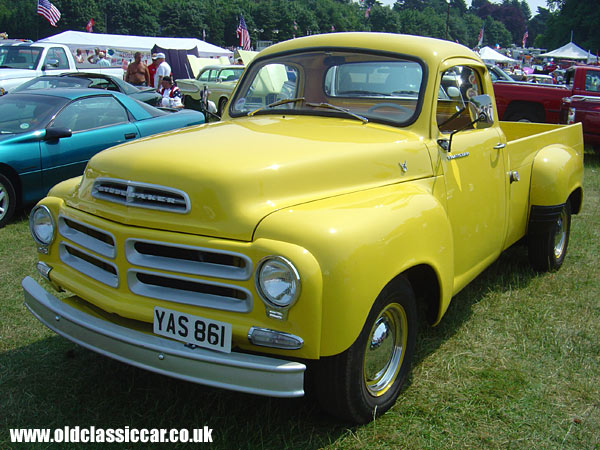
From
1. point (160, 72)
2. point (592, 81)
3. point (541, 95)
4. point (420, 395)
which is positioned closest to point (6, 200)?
point (420, 395)

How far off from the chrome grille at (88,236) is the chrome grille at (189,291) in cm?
19

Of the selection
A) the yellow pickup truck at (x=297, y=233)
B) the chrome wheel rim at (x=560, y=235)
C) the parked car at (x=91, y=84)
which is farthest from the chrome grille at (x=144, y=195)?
the parked car at (x=91, y=84)

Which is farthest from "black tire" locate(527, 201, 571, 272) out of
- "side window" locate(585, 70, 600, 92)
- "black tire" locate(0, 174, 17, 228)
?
"side window" locate(585, 70, 600, 92)

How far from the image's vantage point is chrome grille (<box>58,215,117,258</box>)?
273 cm

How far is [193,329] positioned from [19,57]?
13333 millimetres

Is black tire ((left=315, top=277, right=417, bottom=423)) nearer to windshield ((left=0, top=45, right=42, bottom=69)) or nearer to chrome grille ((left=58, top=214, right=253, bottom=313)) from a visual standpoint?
chrome grille ((left=58, top=214, right=253, bottom=313))

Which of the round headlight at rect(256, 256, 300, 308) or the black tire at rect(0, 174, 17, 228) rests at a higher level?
the round headlight at rect(256, 256, 300, 308)

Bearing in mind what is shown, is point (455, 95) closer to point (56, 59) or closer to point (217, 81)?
point (56, 59)

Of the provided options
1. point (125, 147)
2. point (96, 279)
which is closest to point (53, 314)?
point (96, 279)

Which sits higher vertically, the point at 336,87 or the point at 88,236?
the point at 336,87

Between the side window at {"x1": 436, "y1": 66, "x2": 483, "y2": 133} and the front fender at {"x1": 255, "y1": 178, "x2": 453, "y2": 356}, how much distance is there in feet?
3.27

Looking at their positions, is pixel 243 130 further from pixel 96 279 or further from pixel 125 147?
pixel 96 279

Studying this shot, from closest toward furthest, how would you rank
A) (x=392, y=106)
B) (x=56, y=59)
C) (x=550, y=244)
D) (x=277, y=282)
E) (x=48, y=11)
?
(x=277, y=282)
(x=392, y=106)
(x=550, y=244)
(x=56, y=59)
(x=48, y=11)

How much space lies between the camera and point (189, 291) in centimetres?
254
